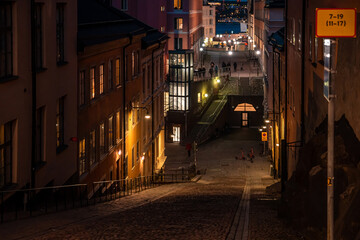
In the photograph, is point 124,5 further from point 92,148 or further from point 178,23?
point 178,23

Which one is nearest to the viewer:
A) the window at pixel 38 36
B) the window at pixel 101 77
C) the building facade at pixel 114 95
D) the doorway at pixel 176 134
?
the window at pixel 38 36

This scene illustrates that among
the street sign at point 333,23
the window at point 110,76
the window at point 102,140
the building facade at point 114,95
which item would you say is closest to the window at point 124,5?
the building facade at point 114,95

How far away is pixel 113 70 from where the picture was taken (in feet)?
90.9

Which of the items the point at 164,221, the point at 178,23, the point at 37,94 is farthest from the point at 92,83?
the point at 178,23

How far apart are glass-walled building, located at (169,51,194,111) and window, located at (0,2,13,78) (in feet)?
164

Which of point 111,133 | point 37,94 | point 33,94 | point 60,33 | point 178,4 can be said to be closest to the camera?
point 33,94

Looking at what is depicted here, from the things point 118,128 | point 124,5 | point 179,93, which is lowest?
point 179,93

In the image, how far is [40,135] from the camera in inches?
720

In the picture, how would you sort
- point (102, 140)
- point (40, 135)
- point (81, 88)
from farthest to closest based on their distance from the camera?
point (102, 140) → point (81, 88) → point (40, 135)

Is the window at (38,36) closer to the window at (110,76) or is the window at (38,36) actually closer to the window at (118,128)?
the window at (110,76)

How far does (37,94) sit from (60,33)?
3504 millimetres

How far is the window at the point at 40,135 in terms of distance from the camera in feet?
59.3

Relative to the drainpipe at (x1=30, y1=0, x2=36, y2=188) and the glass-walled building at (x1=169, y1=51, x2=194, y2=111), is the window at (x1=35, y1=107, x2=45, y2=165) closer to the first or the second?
the drainpipe at (x1=30, y1=0, x2=36, y2=188)

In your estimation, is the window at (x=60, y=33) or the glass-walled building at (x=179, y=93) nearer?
the window at (x=60, y=33)
